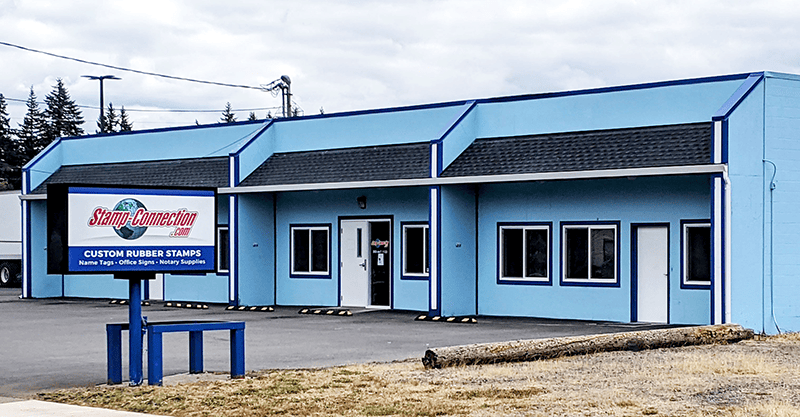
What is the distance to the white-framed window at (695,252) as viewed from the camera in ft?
69.7

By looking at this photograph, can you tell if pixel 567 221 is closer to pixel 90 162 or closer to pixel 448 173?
pixel 448 173

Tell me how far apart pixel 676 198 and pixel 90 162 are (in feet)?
61.1

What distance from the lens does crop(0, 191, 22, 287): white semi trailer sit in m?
40.3

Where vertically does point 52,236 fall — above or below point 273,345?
above

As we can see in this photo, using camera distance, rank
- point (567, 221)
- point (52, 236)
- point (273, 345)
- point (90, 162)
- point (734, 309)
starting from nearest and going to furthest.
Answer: point (52, 236) → point (273, 345) → point (734, 309) → point (567, 221) → point (90, 162)

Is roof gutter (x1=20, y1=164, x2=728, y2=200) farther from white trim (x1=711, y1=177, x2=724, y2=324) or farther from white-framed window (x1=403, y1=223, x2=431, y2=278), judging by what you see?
white-framed window (x1=403, y1=223, x2=431, y2=278)

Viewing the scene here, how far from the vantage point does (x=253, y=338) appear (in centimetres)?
1925

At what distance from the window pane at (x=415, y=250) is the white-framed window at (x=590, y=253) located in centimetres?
376

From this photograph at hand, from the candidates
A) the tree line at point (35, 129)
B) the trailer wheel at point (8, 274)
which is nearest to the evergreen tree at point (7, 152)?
the tree line at point (35, 129)

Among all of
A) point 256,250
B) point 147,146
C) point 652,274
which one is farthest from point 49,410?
point 147,146

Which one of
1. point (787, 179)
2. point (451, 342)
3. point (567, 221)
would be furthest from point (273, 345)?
point (787, 179)

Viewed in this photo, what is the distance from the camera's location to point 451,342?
727 inches

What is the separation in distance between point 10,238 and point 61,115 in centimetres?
5718

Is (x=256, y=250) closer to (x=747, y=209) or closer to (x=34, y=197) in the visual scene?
(x=34, y=197)
